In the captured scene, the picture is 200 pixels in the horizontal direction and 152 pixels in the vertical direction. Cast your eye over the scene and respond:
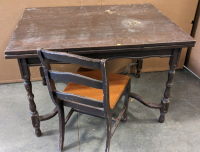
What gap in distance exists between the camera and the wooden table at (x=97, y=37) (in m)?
1.22

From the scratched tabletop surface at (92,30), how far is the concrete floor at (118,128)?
0.81m

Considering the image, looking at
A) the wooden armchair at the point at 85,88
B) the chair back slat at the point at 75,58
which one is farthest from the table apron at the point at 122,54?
the chair back slat at the point at 75,58

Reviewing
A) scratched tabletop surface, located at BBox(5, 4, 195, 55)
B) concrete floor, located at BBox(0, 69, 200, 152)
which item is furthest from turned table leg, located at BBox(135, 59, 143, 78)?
scratched tabletop surface, located at BBox(5, 4, 195, 55)

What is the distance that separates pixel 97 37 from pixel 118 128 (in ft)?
2.80

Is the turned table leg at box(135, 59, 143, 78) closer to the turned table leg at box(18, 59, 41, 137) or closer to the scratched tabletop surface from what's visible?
the scratched tabletop surface

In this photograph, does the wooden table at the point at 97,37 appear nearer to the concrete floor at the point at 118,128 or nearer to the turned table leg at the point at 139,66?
the concrete floor at the point at 118,128

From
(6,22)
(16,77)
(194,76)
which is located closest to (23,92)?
(16,77)

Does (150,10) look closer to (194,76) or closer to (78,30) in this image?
(78,30)

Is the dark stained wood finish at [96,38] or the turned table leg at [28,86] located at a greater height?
the dark stained wood finish at [96,38]

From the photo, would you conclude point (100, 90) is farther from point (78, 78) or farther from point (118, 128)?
point (118, 128)

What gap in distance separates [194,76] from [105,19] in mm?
1449

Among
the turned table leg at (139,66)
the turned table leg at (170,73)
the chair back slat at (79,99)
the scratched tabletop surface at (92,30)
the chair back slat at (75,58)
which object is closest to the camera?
the chair back slat at (75,58)

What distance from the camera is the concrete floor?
155cm

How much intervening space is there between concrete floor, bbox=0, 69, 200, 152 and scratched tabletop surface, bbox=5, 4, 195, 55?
81 cm
